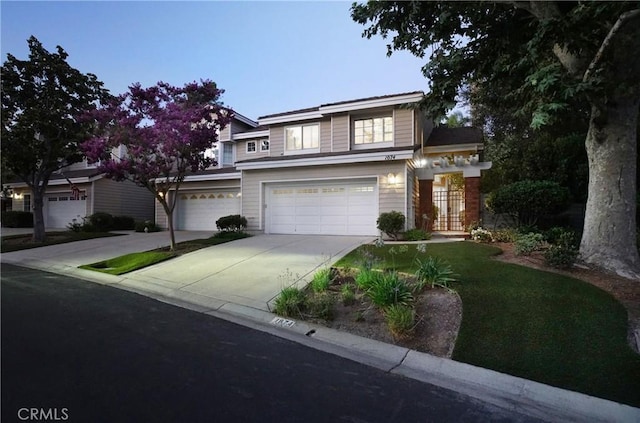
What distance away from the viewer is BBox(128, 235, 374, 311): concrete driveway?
7621 millimetres

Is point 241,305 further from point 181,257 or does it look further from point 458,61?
point 458,61

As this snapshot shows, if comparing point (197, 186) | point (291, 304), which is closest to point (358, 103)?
point (197, 186)

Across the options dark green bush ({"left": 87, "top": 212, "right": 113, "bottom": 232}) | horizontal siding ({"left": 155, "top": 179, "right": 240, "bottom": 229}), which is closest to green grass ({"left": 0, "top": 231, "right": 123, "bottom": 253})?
dark green bush ({"left": 87, "top": 212, "right": 113, "bottom": 232})

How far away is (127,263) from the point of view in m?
11.1

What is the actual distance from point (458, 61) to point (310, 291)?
6545mm

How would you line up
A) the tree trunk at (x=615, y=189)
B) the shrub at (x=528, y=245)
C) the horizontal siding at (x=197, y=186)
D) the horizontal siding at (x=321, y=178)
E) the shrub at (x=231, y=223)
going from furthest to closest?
the horizontal siding at (x=197, y=186)
the shrub at (x=231, y=223)
the horizontal siding at (x=321, y=178)
the shrub at (x=528, y=245)
the tree trunk at (x=615, y=189)

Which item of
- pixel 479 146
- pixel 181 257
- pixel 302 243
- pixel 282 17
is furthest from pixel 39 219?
pixel 479 146

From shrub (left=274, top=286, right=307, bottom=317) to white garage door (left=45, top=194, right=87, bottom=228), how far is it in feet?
68.7

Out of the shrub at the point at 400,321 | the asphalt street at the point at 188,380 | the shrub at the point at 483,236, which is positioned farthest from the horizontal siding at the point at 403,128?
the asphalt street at the point at 188,380

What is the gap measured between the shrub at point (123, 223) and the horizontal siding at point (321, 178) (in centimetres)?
944

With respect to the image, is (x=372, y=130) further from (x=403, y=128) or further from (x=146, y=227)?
(x=146, y=227)

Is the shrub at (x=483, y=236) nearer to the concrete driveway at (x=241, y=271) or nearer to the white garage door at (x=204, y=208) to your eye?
the concrete driveway at (x=241, y=271)

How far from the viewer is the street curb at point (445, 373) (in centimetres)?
366

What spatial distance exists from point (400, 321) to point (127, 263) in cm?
885
